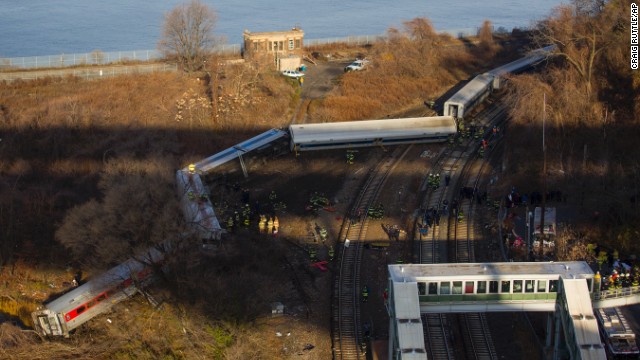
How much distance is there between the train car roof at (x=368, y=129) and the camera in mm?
28625

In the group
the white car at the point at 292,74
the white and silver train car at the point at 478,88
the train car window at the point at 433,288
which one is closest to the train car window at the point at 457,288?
the train car window at the point at 433,288

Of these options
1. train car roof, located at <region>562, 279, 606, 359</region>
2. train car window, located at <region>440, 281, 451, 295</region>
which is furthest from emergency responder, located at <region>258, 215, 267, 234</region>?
train car roof, located at <region>562, 279, 606, 359</region>

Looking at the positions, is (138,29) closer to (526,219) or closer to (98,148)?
(98,148)

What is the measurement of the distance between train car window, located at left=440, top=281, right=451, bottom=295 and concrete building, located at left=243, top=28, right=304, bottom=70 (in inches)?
1053

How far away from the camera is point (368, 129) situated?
96.3 feet

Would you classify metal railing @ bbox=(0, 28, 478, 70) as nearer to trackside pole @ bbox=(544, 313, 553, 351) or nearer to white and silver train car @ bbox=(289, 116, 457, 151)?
white and silver train car @ bbox=(289, 116, 457, 151)

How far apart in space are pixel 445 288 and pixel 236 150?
13.8m

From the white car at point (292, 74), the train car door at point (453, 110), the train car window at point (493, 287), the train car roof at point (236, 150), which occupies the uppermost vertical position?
the white car at point (292, 74)

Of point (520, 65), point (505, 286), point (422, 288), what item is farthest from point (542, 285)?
point (520, 65)

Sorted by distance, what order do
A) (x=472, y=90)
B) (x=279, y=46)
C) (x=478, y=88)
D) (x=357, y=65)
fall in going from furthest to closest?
1. (x=357, y=65)
2. (x=279, y=46)
3. (x=478, y=88)
4. (x=472, y=90)

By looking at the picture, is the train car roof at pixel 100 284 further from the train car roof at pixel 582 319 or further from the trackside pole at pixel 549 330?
the train car roof at pixel 582 319

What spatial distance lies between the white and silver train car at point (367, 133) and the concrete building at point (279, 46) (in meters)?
11.4

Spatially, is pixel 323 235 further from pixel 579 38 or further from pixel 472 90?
pixel 472 90

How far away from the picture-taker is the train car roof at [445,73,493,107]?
31.4m
